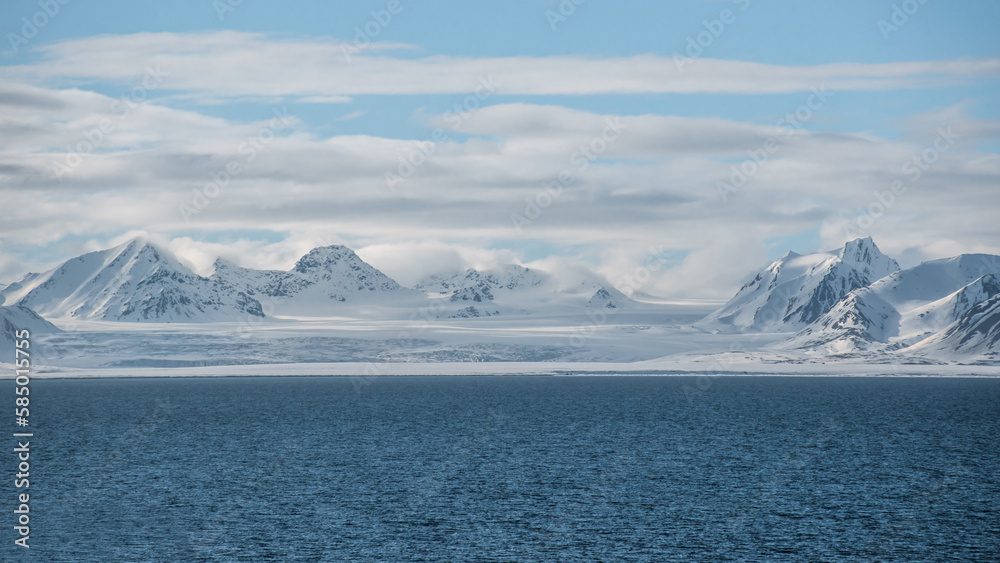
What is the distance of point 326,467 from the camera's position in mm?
89250

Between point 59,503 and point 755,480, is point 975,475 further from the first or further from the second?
point 59,503

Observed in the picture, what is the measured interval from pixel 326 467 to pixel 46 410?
3890 inches

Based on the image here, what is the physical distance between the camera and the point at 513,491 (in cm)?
7594

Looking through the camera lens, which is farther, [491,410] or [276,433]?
[491,410]

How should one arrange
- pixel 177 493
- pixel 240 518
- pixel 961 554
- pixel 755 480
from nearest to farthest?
1. pixel 961 554
2. pixel 240 518
3. pixel 177 493
4. pixel 755 480

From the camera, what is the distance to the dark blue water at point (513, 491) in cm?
5769

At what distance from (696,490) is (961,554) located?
23.6m

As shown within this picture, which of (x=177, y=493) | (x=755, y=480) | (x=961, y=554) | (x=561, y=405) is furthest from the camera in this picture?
(x=561, y=405)

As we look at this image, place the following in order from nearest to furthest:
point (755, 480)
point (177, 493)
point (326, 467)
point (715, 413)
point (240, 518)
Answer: point (240, 518) < point (177, 493) < point (755, 480) < point (326, 467) < point (715, 413)

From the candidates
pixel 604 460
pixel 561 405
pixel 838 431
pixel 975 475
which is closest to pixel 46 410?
pixel 561 405

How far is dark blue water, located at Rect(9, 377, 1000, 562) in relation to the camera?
57688 mm

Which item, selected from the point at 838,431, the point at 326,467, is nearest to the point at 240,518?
the point at 326,467

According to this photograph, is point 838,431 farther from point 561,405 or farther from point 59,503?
point 59,503

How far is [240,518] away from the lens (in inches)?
2579
